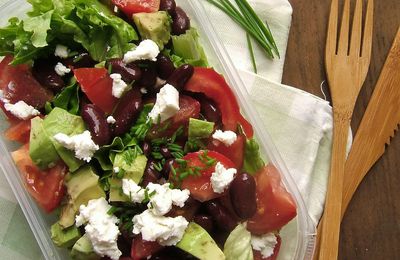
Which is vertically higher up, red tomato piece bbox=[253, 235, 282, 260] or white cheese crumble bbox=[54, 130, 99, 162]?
white cheese crumble bbox=[54, 130, 99, 162]

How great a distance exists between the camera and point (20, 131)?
4.76 feet

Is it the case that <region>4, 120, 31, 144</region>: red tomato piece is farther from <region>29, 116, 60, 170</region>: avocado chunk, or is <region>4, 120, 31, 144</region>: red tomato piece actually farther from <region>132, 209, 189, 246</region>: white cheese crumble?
<region>132, 209, 189, 246</region>: white cheese crumble

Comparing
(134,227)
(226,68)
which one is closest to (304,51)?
(226,68)

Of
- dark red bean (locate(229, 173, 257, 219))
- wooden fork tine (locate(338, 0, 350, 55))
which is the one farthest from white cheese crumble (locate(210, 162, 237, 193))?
wooden fork tine (locate(338, 0, 350, 55))

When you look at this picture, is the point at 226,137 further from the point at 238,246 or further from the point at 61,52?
the point at 61,52

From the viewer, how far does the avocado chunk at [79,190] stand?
1.38m

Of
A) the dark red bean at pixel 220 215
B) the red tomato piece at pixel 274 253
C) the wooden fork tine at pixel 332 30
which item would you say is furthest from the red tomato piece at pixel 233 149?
the wooden fork tine at pixel 332 30

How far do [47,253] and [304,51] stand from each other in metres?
0.94

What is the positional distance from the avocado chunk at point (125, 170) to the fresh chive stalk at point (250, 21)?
51 cm

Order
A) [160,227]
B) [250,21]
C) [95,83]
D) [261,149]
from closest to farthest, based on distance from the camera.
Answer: [160,227], [95,83], [261,149], [250,21]

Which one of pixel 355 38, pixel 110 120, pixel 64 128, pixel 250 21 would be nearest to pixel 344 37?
pixel 355 38

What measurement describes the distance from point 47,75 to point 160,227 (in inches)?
19.4

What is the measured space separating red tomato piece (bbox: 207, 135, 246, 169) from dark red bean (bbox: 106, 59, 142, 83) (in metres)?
0.26

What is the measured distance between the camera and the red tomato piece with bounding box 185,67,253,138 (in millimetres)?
1468
